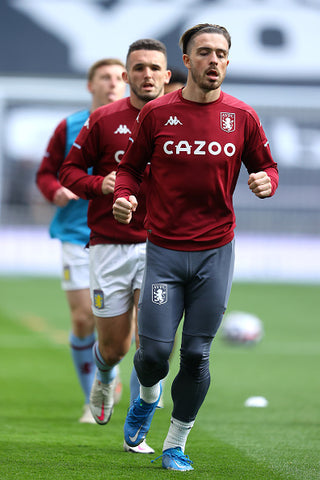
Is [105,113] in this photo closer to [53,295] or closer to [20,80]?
[53,295]

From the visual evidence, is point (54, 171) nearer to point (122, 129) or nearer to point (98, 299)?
point (122, 129)

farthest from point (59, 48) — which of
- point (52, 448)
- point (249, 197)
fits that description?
point (52, 448)

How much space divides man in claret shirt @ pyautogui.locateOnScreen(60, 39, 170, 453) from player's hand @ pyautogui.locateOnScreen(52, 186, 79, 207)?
2.66 ft

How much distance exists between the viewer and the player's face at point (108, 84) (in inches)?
243

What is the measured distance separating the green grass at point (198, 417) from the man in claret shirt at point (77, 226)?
1.68 feet

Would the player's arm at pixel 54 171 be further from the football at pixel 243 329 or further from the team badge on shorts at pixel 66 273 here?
the football at pixel 243 329

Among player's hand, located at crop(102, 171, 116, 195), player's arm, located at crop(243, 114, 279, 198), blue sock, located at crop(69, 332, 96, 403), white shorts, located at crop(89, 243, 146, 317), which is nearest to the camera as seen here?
player's arm, located at crop(243, 114, 279, 198)

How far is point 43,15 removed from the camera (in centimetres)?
2342

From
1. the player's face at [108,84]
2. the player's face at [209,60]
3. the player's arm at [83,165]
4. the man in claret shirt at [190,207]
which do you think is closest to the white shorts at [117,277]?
the player's arm at [83,165]

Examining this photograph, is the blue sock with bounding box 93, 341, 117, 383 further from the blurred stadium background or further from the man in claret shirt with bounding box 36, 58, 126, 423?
the blurred stadium background

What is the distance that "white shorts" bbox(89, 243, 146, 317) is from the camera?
504 centimetres

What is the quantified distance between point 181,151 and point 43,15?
66.5 feet

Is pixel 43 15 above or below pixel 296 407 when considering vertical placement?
above

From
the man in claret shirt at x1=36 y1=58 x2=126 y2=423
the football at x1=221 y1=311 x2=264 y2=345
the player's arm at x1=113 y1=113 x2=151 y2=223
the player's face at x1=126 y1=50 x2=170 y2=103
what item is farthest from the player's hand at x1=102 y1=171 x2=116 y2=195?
the football at x1=221 y1=311 x2=264 y2=345
